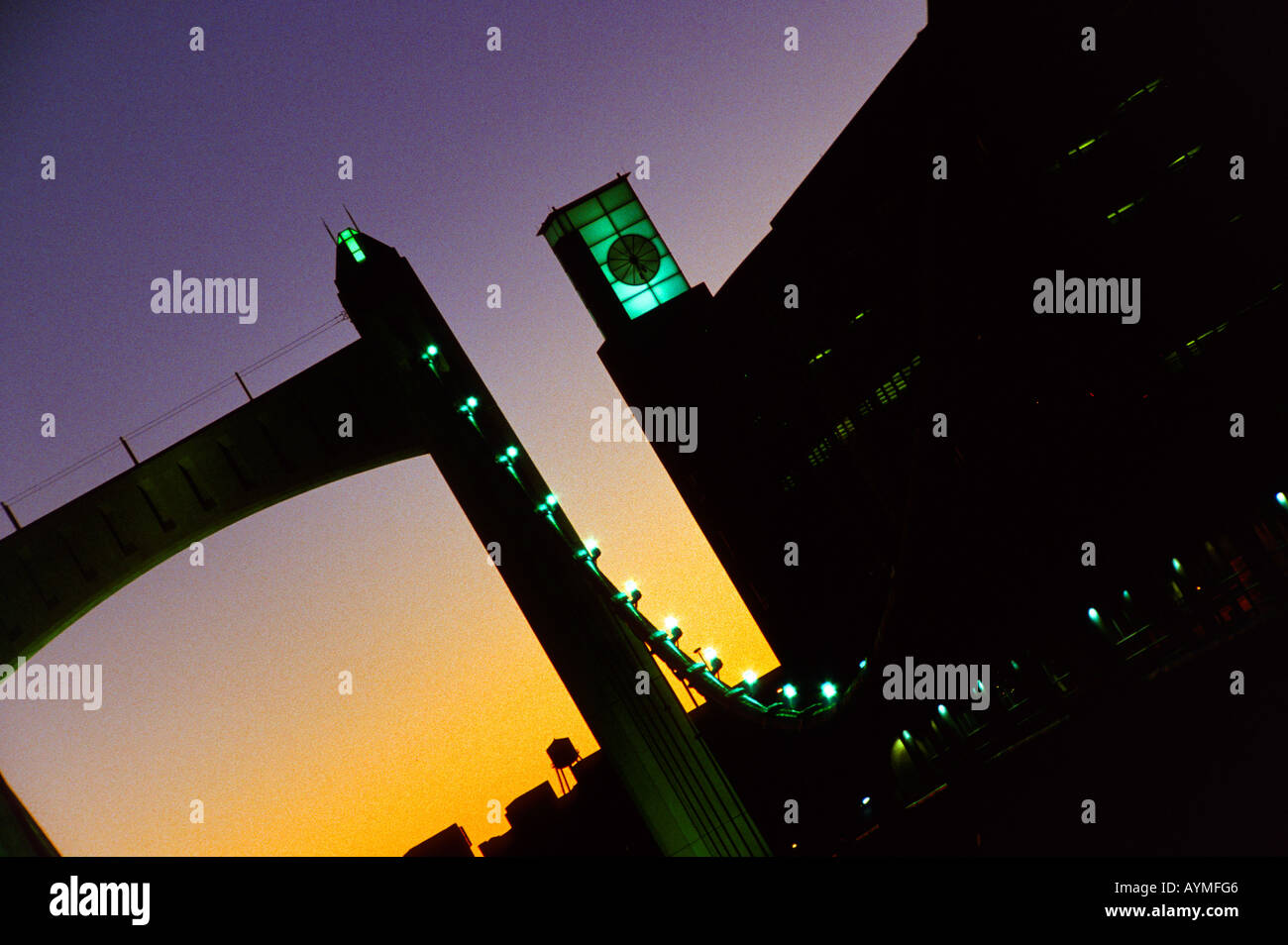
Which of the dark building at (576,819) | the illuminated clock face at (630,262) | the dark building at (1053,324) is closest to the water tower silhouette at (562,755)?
the dark building at (576,819)

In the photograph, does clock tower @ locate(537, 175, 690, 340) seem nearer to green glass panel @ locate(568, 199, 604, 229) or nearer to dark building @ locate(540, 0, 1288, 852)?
green glass panel @ locate(568, 199, 604, 229)

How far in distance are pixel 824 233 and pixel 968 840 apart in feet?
70.0

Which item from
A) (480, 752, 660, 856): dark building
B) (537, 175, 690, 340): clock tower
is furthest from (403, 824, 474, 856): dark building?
(537, 175, 690, 340): clock tower

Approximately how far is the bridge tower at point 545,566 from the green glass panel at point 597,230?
13.5m

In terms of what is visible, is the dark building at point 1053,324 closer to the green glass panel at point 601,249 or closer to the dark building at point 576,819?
the green glass panel at point 601,249

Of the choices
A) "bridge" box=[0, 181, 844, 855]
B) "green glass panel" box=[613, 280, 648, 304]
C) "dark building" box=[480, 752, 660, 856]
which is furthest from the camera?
"green glass panel" box=[613, 280, 648, 304]

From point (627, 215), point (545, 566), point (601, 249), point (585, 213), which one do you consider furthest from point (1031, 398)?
point (585, 213)

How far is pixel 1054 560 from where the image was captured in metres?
24.0

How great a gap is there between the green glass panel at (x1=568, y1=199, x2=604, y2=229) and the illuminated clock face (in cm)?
144

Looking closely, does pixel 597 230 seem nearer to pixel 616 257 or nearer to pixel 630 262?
pixel 616 257

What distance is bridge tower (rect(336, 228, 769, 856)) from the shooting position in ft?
60.4

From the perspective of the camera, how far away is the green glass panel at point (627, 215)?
3306 centimetres

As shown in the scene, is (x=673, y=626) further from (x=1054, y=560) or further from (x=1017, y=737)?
(x=1054, y=560)
